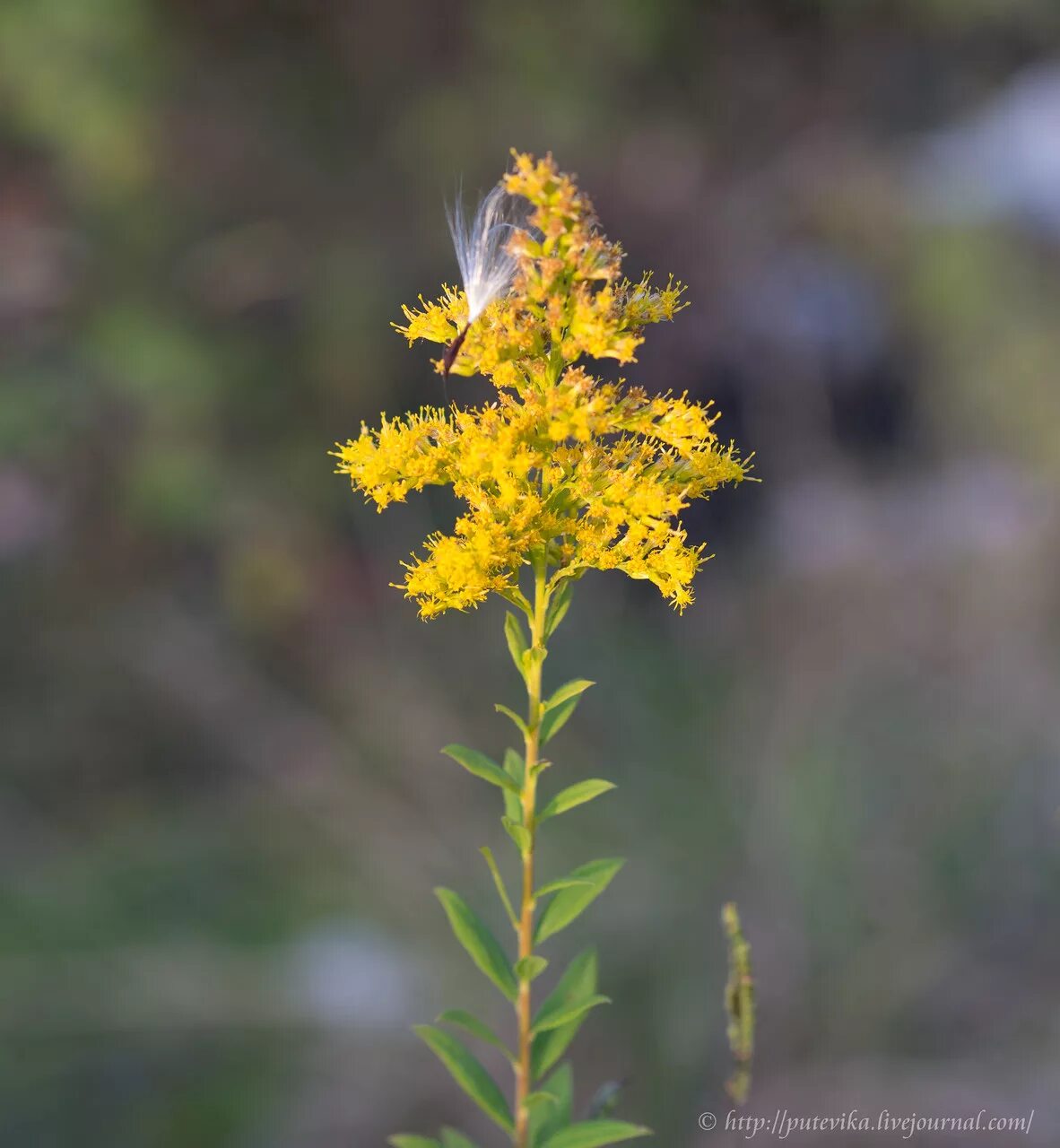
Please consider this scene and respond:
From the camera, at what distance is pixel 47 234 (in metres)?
3.62

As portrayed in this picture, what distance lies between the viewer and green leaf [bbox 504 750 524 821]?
2.47 ft

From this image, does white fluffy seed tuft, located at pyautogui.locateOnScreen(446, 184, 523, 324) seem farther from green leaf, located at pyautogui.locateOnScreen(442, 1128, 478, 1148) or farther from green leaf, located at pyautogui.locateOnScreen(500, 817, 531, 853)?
green leaf, located at pyautogui.locateOnScreen(442, 1128, 478, 1148)

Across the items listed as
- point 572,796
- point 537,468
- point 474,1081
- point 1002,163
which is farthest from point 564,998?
point 1002,163

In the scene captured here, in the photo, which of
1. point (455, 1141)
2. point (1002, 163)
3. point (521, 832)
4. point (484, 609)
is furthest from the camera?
point (1002, 163)

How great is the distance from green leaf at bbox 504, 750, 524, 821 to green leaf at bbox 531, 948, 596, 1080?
0.44 ft

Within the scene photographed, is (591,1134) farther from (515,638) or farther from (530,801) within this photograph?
(515,638)

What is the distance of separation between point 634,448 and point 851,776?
6.20ft

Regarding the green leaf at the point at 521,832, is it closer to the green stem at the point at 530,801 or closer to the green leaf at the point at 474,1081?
the green stem at the point at 530,801

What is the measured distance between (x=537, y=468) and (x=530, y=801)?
234 mm

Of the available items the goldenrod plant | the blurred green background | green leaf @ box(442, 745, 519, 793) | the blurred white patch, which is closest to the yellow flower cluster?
the goldenrod plant

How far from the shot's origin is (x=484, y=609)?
3.15 meters

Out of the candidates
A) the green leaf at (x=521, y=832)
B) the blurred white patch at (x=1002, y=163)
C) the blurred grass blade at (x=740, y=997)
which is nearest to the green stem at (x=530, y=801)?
the green leaf at (x=521, y=832)

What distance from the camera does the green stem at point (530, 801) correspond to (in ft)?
2.29

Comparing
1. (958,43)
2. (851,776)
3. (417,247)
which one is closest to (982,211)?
(958,43)
